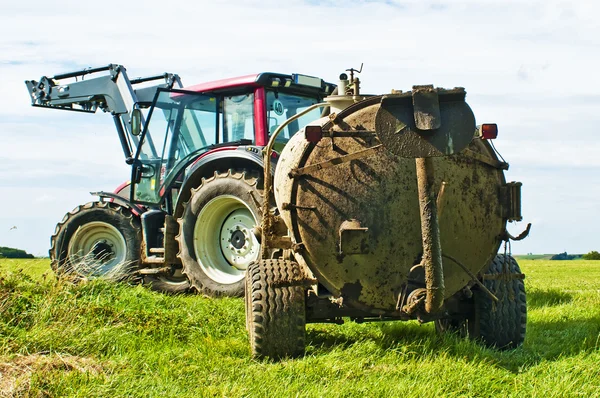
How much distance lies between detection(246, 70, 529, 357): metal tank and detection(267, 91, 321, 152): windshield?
11.8ft

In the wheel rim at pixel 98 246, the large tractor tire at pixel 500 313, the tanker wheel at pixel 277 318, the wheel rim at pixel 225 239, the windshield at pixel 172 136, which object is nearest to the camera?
the tanker wheel at pixel 277 318

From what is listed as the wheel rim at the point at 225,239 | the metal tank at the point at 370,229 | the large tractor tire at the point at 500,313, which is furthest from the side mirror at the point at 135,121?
the large tractor tire at the point at 500,313

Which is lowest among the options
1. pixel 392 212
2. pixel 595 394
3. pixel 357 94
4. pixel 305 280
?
pixel 595 394

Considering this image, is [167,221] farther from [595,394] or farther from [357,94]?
[595,394]

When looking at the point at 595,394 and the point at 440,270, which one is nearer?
the point at 595,394

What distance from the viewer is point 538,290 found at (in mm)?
9383

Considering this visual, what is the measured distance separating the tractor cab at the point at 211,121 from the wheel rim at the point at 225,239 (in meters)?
0.71

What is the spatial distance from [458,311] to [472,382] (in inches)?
54.4

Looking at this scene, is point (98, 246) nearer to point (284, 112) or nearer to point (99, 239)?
point (99, 239)

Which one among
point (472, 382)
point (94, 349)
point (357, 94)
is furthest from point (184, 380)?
point (357, 94)

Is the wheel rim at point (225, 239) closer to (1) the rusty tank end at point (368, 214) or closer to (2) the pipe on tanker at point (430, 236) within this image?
(1) the rusty tank end at point (368, 214)

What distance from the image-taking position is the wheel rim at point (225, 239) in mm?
8586

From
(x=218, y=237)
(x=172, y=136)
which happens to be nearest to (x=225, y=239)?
(x=218, y=237)

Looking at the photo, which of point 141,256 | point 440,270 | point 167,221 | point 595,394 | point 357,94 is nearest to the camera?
point 595,394
